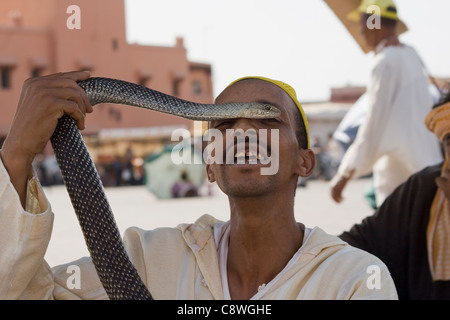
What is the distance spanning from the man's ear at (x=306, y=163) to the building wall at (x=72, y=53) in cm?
3032

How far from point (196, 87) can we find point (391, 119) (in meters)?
38.4

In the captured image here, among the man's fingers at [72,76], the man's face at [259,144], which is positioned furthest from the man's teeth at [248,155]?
the man's fingers at [72,76]

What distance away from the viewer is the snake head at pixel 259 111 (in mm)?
2387

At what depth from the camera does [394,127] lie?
15.9 feet

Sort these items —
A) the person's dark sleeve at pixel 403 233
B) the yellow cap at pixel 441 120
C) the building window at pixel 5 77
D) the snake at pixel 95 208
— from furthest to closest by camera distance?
1. the building window at pixel 5 77
2. the person's dark sleeve at pixel 403 233
3. the yellow cap at pixel 441 120
4. the snake at pixel 95 208

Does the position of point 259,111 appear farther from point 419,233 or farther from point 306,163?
point 419,233

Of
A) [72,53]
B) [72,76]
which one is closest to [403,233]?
[72,76]

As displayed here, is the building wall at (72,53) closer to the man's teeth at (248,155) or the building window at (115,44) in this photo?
the building window at (115,44)

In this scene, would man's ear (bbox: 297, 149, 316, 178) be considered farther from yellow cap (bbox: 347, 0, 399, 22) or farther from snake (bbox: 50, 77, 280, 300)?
yellow cap (bbox: 347, 0, 399, 22)

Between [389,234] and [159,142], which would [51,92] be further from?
[159,142]

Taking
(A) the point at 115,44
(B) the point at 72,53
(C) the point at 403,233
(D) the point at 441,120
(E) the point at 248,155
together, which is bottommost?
(C) the point at 403,233

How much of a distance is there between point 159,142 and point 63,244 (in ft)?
90.1

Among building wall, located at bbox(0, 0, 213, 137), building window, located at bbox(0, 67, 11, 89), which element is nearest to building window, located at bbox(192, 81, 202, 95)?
building wall, located at bbox(0, 0, 213, 137)
